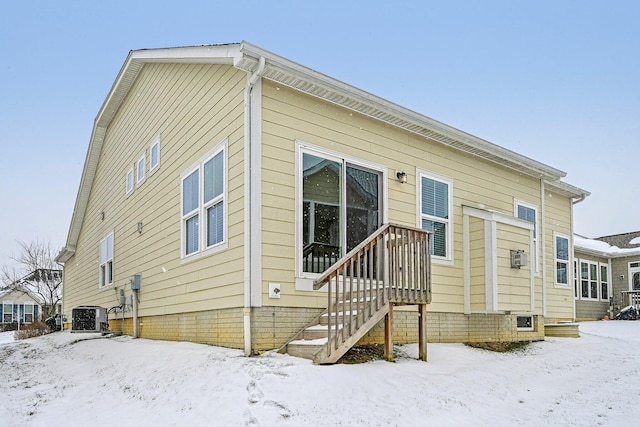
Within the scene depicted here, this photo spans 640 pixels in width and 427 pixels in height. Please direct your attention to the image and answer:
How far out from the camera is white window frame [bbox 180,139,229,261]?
24.5 ft

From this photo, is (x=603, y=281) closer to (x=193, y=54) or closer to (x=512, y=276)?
(x=512, y=276)

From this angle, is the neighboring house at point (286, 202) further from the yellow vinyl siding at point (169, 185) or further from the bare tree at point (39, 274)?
the bare tree at point (39, 274)

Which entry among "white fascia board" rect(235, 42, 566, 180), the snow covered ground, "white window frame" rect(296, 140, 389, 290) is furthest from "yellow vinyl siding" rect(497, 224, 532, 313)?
"white window frame" rect(296, 140, 389, 290)

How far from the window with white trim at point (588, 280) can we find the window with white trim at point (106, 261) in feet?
54.2

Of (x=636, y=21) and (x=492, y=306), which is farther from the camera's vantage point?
(x=636, y=21)

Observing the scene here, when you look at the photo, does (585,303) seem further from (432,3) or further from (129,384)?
(129,384)

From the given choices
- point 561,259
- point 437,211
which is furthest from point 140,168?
point 561,259

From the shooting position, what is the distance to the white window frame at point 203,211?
7.45 metres

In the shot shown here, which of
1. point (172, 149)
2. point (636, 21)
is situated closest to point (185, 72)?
point (172, 149)

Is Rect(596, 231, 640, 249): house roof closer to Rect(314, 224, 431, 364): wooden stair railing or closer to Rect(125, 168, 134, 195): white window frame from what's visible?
Rect(314, 224, 431, 364): wooden stair railing

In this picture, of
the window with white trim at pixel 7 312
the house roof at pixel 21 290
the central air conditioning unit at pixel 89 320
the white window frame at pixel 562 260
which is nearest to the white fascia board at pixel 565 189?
the white window frame at pixel 562 260

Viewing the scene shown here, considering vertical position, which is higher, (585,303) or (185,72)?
(185,72)

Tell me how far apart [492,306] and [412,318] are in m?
1.45

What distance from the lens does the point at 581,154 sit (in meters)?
26.4
